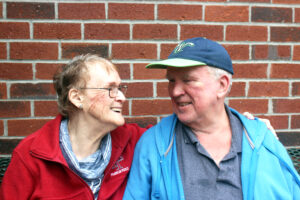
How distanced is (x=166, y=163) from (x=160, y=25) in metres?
1.18

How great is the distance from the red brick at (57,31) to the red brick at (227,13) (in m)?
1.10

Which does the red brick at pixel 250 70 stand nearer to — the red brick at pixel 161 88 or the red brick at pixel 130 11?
the red brick at pixel 161 88

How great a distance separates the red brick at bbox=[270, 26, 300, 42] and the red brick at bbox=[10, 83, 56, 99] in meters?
1.96

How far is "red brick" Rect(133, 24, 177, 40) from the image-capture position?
2256mm

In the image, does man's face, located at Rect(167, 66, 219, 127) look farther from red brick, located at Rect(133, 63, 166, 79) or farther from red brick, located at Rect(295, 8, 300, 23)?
red brick, located at Rect(295, 8, 300, 23)

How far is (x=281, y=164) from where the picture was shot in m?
1.64

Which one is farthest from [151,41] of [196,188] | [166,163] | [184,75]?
[196,188]

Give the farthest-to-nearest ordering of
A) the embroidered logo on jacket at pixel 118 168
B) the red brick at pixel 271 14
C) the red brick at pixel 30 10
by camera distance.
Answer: the red brick at pixel 271 14 < the red brick at pixel 30 10 < the embroidered logo on jacket at pixel 118 168

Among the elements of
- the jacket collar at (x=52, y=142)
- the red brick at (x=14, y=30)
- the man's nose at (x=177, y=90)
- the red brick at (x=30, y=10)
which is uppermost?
the red brick at (x=30, y=10)

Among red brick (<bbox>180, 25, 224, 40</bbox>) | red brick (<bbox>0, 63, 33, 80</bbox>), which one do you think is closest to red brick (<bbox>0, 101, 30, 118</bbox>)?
red brick (<bbox>0, 63, 33, 80</bbox>)

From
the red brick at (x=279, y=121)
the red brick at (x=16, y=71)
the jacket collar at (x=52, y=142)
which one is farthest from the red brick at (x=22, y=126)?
the red brick at (x=279, y=121)

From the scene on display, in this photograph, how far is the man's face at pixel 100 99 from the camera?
176 centimetres

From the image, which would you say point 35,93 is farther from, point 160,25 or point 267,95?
point 267,95

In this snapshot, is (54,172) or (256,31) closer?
(54,172)
